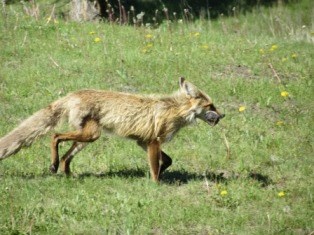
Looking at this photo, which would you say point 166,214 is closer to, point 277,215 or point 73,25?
point 277,215

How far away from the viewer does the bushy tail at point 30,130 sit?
28.8 feet

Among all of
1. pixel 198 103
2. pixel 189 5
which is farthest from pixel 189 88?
pixel 189 5

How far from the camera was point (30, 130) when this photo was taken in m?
8.94

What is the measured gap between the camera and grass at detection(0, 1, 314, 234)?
25.7 feet

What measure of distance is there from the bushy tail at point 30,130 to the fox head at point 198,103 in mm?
1978

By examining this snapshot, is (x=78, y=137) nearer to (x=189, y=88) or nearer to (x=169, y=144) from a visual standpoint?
(x=189, y=88)

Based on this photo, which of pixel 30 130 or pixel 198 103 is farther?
pixel 198 103

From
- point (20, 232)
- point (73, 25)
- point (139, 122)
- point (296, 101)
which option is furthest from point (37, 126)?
point (73, 25)

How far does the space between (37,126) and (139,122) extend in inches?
60.3

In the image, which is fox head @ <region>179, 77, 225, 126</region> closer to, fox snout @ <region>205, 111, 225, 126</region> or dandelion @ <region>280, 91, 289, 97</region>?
fox snout @ <region>205, 111, 225, 126</region>

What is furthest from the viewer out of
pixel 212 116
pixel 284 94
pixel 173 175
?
pixel 284 94

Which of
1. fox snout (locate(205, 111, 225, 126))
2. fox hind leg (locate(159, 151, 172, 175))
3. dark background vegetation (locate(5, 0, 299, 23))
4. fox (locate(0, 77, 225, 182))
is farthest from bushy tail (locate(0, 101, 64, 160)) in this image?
dark background vegetation (locate(5, 0, 299, 23))

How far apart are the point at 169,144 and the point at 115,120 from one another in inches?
71.6

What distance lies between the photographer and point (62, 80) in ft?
42.7
